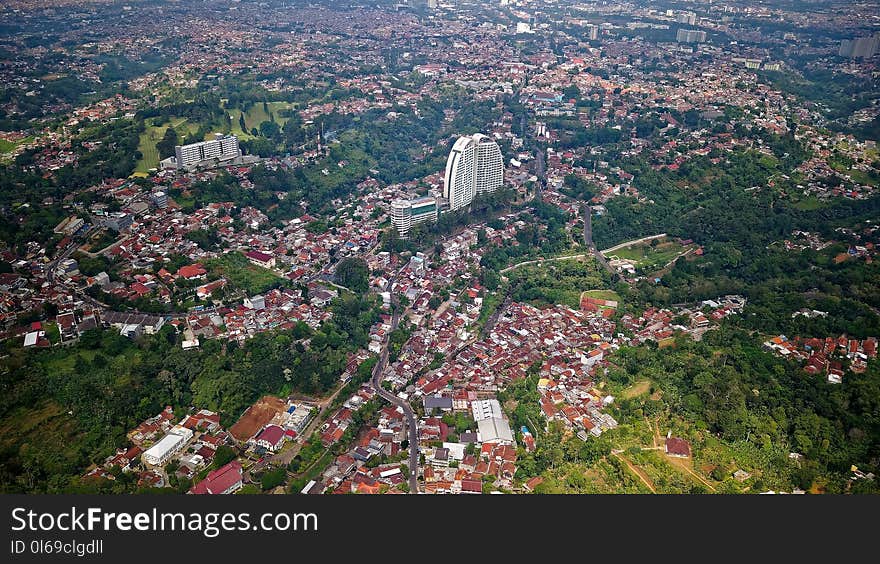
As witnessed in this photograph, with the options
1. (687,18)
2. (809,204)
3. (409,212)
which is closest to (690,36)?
(687,18)

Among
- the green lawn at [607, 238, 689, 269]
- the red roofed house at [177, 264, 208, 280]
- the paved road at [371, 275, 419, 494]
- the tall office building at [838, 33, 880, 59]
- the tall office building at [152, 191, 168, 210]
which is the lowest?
the paved road at [371, 275, 419, 494]

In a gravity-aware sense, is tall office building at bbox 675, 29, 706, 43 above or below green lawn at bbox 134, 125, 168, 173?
above

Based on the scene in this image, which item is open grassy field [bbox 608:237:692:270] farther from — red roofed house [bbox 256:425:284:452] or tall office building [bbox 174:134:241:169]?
tall office building [bbox 174:134:241:169]

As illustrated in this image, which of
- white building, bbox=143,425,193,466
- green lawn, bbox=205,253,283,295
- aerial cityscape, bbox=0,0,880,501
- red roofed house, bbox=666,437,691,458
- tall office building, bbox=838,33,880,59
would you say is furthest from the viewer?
tall office building, bbox=838,33,880,59

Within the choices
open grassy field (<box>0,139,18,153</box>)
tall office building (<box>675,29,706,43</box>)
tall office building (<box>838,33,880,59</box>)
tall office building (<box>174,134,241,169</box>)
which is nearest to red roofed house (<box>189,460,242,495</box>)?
tall office building (<box>174,134,241,169</box>)

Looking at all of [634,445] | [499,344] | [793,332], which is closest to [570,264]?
[499,344]

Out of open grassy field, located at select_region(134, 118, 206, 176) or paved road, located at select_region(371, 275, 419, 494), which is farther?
open grassy field, located at select_region(134, 118, 206, 176)
